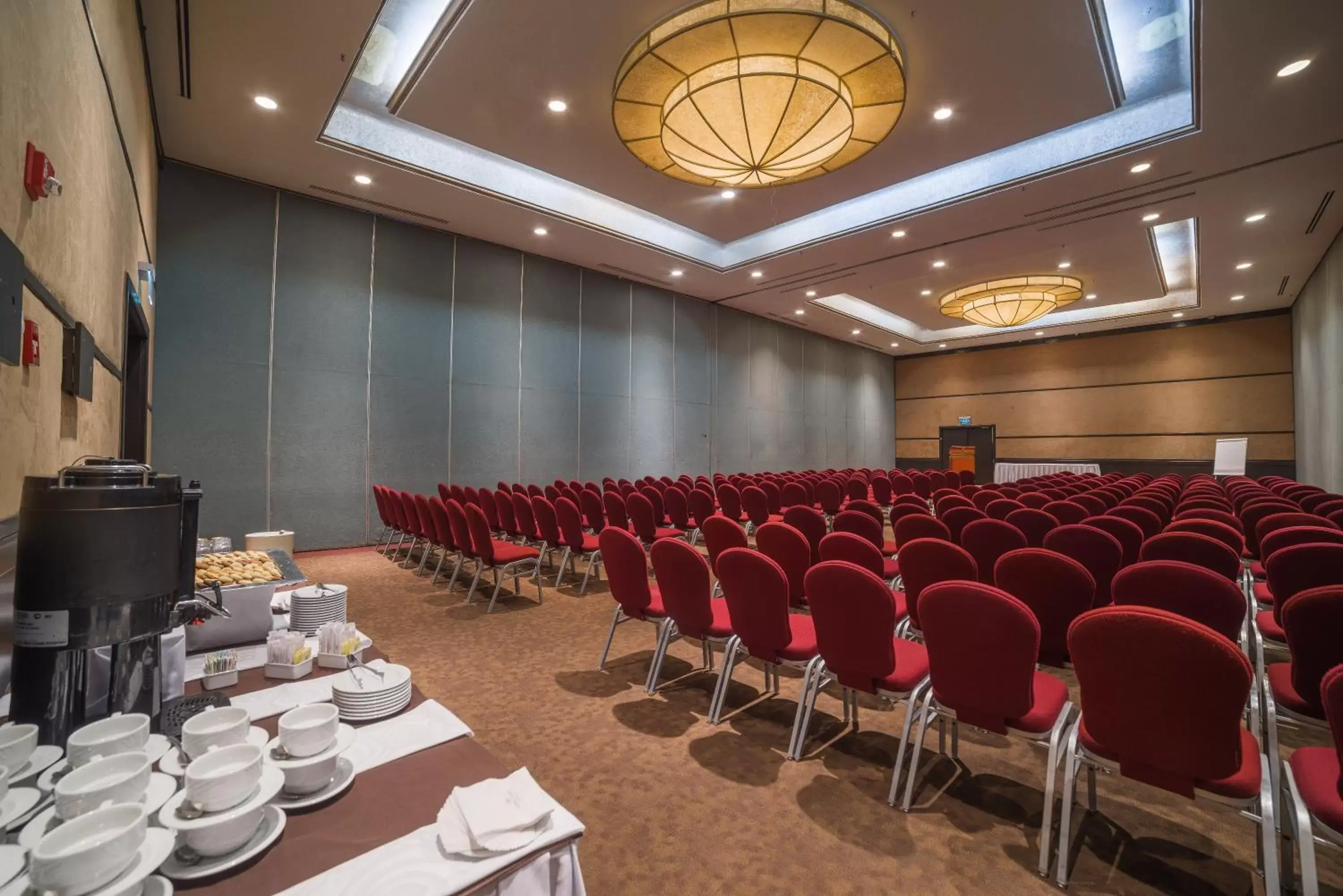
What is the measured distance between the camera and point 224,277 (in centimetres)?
740

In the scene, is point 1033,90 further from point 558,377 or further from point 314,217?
point 314,217

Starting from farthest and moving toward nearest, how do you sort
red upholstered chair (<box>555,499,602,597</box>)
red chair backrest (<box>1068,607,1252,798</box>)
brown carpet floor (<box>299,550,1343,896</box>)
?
1. red upholstered chair (<box>555,499,602,597</box>)
2. brown carpet floor (<box>299,550,1343,896</box>)
3. red chair backrest (<box>1068,607,1252,798</box>)

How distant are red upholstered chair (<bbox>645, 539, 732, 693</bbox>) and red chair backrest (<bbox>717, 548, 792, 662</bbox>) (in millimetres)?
118

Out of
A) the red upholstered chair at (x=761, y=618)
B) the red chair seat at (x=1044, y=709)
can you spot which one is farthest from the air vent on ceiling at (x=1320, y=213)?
the red upholstered chair at (x=761, y=618)

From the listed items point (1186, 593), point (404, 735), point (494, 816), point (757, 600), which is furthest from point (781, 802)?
point (1186, 593)

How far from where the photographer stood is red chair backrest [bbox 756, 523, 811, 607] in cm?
386

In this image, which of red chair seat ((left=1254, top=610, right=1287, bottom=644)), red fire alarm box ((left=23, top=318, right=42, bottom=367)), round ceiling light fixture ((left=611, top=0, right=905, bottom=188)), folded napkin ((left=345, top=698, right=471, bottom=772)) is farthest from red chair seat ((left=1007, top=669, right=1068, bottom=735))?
→ round ceiling light fixture ((left=611, top=0, right=905, bottom=188))

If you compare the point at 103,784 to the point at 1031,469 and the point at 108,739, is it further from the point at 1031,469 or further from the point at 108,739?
the point at 1031,469

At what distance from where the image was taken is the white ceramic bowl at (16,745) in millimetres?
911

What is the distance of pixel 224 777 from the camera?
938 mm

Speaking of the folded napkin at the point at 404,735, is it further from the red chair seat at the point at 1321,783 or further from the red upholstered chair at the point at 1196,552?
the red upholstered chair at the point at 1196,552

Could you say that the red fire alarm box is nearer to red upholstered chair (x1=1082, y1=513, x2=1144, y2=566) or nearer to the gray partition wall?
red upholstered chair (x1=1082, y1=513, x2=1144, y2=566)

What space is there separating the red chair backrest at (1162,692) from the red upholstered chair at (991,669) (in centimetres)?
Answer: 19

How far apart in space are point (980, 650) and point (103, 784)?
2382mm
